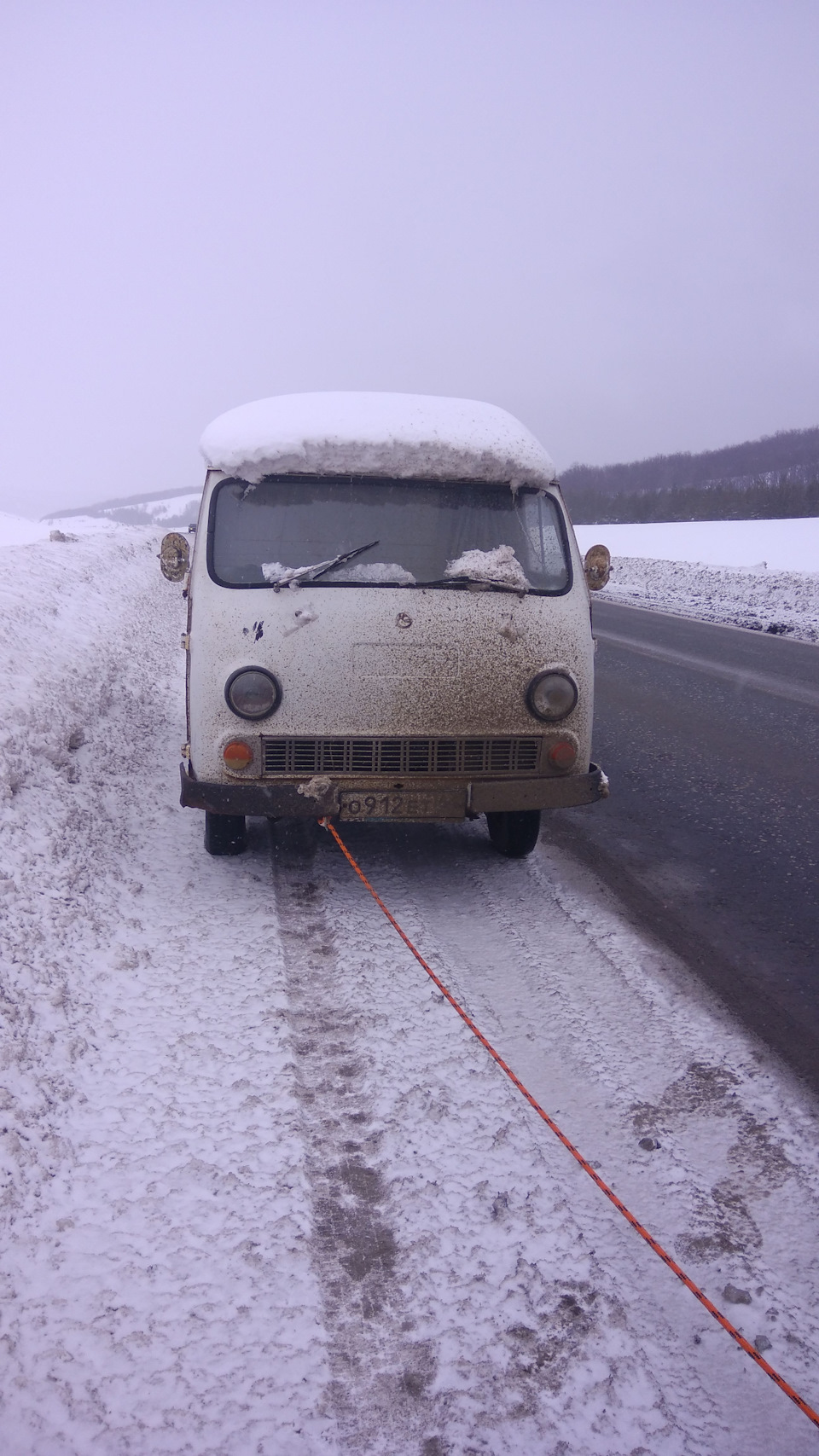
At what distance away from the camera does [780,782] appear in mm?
6102

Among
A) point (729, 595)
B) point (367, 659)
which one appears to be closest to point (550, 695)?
point (367, 659)

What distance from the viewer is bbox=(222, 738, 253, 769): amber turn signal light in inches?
156

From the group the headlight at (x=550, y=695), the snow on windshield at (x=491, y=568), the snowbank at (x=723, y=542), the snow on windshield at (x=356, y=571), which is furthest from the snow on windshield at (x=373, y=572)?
the snowbank at (x=723, y=542)

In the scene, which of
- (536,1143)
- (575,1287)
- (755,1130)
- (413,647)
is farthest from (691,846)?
(575,1287)

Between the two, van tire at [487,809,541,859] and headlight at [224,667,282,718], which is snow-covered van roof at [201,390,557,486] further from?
van tire at [487,809,541,859]

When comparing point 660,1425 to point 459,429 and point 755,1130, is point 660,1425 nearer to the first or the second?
point 755,1130

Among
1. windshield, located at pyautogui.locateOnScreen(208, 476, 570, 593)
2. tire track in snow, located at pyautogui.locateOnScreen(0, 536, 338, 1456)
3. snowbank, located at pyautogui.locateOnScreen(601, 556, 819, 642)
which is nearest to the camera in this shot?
tire track in snow, located at pyautogui.locateOnScreen(0, 536, 338, 1456)

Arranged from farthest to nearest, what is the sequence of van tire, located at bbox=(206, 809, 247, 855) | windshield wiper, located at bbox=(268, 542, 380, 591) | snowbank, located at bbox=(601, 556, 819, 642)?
1. snowbank, located at bbox=(601, 556, 819, 642)
2. van tire, located at bbox=(206, 809, 247, 855)
3. windshield wiper, located at bbox=(268, 542, 380, 591)

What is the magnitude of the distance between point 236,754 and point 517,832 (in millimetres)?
1540

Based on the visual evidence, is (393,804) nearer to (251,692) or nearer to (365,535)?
(251,692)

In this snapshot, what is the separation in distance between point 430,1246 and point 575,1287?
352 millimetres

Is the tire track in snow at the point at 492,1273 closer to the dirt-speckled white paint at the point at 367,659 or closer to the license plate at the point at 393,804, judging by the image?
the license plate at the point at 393,804

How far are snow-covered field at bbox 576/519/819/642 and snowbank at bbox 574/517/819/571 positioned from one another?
4cm

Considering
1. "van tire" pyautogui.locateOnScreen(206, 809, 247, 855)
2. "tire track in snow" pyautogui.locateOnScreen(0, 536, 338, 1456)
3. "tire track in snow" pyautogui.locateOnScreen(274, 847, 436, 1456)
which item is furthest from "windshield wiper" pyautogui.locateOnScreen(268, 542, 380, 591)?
"tire track in snow" pyautogui.locateOnScreen(274, 847, 436, 1456)
